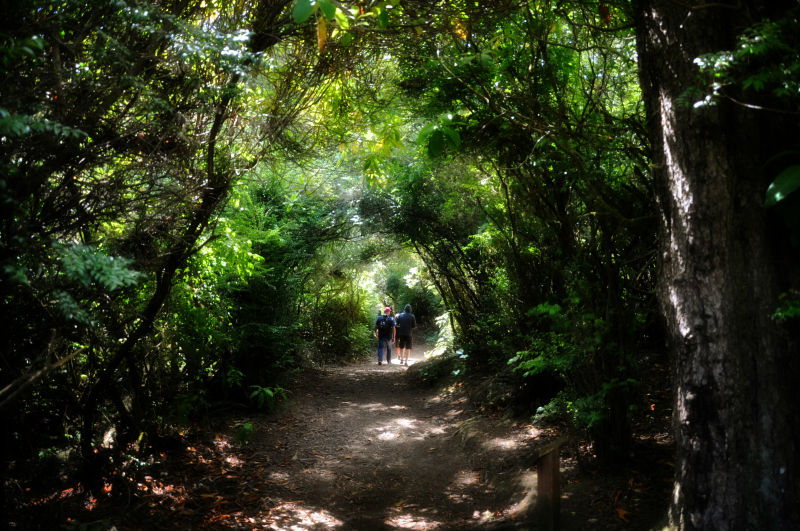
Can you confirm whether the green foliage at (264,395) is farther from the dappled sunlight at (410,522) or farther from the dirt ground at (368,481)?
the dappled sunlight at (410,522)

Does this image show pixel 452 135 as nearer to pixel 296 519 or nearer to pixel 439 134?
pixel 439 134

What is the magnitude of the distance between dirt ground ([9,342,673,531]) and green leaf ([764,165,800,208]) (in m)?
2.26

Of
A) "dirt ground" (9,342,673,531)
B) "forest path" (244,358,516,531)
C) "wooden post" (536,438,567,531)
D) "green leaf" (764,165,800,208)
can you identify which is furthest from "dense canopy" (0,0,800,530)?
"forest path" (244,358,516,531)

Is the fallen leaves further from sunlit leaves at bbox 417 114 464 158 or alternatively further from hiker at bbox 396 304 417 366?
hiker at bbox 396 304 417 366

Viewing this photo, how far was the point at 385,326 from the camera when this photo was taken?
1478 cm

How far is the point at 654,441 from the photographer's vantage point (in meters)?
4.77

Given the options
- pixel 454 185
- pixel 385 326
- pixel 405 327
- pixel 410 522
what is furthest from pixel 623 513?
pixel 385 326

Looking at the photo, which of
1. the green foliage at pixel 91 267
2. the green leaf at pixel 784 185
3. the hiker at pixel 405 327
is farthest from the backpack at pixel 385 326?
the green leaf at pixel 784 185

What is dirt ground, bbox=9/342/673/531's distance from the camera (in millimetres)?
4160

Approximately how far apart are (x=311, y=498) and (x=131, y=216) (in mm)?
3424

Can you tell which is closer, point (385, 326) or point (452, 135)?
point (452, 135)

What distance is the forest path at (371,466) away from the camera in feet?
15.8

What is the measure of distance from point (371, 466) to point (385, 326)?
8603 millimetres

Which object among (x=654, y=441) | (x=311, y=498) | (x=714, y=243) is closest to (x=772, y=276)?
(x=714, y=243)
